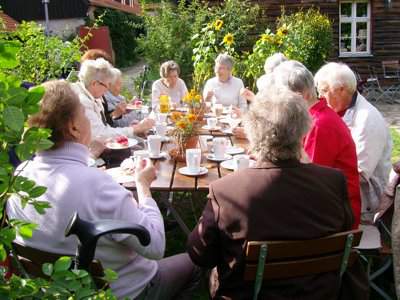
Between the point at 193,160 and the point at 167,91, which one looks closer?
the point at 193,160

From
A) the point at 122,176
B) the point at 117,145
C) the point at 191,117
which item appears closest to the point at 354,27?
the point at 117,145

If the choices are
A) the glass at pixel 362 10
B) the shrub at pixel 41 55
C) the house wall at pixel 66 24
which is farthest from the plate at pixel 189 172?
the house wall at pixel 66 24

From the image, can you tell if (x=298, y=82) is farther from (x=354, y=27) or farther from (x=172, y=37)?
(x=354, y=27)

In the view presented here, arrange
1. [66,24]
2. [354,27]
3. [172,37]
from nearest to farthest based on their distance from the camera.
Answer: [172,37], [354,27], [66,24]

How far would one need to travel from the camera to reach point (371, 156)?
3.39m

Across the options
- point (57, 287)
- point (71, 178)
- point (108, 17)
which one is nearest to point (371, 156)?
point (71, 178)

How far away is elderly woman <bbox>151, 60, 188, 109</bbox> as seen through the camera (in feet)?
20.7

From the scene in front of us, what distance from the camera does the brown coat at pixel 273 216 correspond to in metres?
2.02

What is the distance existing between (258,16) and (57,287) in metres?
13.3

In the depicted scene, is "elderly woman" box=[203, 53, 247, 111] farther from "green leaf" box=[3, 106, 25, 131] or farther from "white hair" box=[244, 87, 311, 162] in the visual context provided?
"green leaf" box=[3, 106, 25, 131]

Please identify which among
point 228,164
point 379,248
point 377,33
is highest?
point 377,33

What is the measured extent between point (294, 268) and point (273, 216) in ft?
0.73

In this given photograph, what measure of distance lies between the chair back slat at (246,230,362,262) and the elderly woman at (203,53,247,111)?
441 centimetres

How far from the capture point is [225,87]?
255 inches
